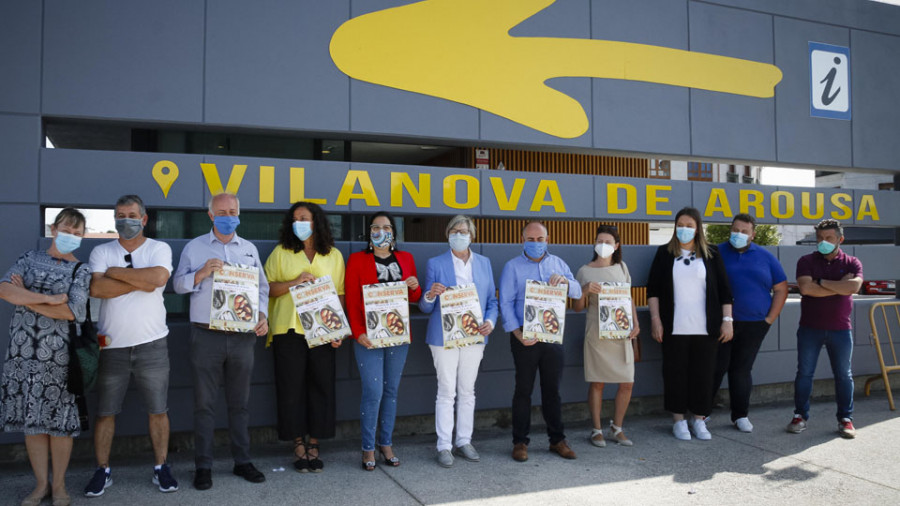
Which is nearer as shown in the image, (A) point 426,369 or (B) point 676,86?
(A) point 426,369

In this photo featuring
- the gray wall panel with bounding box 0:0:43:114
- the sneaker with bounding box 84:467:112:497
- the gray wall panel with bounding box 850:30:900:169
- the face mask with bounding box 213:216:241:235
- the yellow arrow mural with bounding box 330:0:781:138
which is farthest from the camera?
the gray wall panel with bounding box 850:30:900:169

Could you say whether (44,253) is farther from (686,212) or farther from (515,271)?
(686,212)

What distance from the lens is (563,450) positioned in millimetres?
5125

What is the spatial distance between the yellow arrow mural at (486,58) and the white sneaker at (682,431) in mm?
2925

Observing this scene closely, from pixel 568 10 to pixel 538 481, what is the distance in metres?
4.61

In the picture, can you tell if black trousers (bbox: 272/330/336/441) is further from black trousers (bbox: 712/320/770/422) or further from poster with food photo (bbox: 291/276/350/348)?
black trousers (bbox: 712/320/770/422)

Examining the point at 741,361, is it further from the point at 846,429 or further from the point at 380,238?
the point at 380,238

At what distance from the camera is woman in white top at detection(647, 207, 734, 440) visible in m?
5.70

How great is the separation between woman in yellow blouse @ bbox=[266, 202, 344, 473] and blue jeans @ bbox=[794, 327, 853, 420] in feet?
14.2

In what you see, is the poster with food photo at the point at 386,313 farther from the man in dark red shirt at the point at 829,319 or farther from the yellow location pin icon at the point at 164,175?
the man in dark red shirt at the point at 829,319

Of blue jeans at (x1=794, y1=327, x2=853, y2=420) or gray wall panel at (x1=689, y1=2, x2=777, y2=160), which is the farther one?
gray wall panel at (x1=689, y1=2, x2=777, y2=160)

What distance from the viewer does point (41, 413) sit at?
12.9ft

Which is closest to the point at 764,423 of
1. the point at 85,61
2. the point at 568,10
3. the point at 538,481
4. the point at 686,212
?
the point at 686,212

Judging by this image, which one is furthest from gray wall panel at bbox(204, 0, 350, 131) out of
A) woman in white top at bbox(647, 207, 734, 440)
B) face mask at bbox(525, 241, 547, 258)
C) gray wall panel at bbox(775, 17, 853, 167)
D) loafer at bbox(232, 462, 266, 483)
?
gray wall panel at bbox(775, 17, 853, 167)
